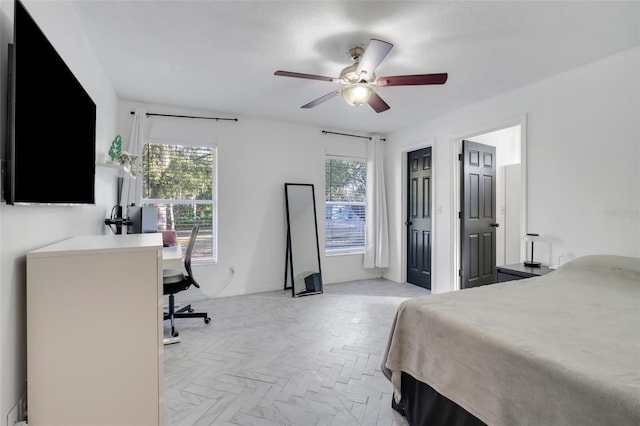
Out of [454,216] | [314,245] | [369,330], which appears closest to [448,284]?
[454,216]

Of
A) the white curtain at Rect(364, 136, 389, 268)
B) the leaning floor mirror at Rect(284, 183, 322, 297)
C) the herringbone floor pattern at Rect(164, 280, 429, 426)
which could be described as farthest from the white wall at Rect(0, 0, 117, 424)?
the white curtain at Rect(364, 136, 389, 268)

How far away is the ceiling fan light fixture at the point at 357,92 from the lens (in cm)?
232

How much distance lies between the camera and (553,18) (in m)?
1.96

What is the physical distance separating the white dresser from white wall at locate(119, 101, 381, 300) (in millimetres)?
2636

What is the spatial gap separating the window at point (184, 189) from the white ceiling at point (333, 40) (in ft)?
2.68

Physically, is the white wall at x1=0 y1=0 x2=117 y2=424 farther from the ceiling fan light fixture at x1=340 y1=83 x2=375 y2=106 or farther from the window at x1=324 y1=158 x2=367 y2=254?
the window at x1=324 y1=158 x2=367 y2=254

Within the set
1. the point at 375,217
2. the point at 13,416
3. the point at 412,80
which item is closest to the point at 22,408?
the point at 13,416

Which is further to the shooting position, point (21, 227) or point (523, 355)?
point (21, 227)

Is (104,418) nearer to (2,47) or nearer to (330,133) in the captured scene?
(2,47)

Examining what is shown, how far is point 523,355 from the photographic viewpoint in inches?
43.3

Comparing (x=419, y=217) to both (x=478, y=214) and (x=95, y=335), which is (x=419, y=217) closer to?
(x=478, y=214)

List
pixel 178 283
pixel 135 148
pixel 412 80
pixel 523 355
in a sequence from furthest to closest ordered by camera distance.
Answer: pixel 135 148 → pixel 178 283 → pixel 412 80 → pixel 523 355

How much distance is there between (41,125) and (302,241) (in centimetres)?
340

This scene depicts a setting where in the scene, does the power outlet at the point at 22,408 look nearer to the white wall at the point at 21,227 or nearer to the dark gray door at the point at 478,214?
the white wall at the point at 21,227
